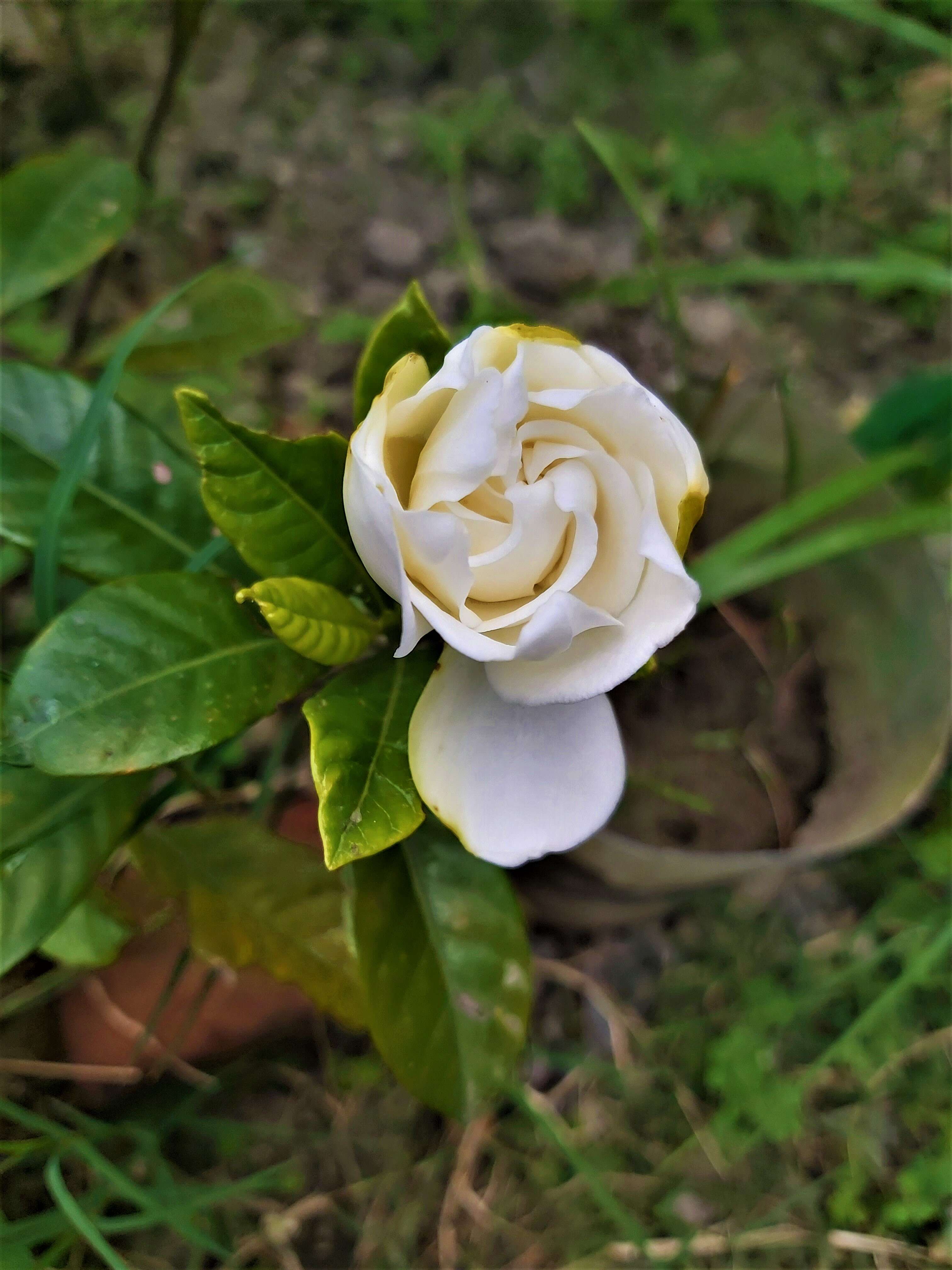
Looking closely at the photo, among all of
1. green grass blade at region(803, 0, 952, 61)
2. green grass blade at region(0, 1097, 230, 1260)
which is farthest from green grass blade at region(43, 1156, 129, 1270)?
green grass blade at region(803, 0, 952, 61)

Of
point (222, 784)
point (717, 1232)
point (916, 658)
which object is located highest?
point (916, 658)

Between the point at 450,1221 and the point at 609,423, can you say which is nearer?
the point at 609,423

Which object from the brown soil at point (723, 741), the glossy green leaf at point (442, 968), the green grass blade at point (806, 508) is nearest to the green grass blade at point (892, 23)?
the green grass blade at point (806, 508)

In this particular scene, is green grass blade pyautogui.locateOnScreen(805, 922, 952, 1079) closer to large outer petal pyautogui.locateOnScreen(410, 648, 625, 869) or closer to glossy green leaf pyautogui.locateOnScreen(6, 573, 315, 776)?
large outer petal pyautogui.locateOnScreen(410, 648, 625, 869)

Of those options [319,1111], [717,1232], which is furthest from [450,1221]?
[717,1232]

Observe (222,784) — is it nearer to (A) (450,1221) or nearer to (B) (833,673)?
(A) (450,1221)
